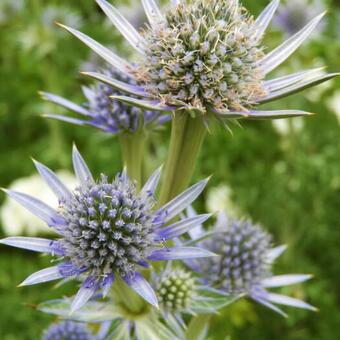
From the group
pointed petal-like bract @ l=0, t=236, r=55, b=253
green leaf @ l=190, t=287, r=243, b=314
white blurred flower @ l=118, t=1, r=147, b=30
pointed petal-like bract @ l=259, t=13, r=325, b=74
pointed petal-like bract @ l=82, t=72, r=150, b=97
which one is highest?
white blurred flower @ l=118, t=1, r=147, b=30

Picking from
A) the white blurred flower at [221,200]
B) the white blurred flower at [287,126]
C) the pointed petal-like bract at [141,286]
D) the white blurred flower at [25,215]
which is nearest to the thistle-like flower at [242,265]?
the pointed petal-like bract at [141,286]

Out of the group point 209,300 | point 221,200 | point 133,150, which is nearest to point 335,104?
point 221,200

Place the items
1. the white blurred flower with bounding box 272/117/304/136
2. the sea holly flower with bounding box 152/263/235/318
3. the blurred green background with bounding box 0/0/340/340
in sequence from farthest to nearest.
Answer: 1. the white blurred flower with bounding box 272/117/304/136
2. the blurred green background with bounding box 0/0/340/340
3. the sea holly flower with bounding box 152/263/235/318

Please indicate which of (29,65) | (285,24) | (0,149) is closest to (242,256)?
(285,24)

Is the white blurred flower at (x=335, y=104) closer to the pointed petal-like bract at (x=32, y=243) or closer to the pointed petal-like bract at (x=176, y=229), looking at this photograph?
the pointed petal-like bract at (x=176, y=229)

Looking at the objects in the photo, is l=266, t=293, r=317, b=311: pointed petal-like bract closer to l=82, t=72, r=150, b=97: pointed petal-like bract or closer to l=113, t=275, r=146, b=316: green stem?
l=113, t=275, r=146, b=316: green stem

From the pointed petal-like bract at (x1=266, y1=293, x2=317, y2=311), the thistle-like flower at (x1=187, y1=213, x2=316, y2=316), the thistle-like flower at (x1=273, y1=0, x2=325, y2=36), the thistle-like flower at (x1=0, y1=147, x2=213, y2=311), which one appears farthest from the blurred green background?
the thistle-like flower at (x1=0, y1=147, x2=213, y2=311)

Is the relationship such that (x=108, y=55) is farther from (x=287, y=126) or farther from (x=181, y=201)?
(x=287, y=126)
